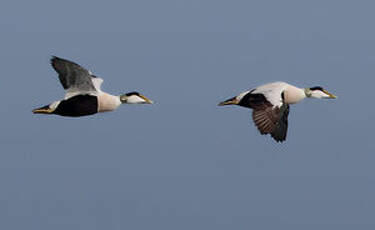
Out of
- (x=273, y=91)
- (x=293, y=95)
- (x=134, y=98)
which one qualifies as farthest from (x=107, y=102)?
(x=293, y=95)

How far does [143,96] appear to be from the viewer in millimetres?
21234

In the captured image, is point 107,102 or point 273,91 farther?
point 273,91

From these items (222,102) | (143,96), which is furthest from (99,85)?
(222,102)

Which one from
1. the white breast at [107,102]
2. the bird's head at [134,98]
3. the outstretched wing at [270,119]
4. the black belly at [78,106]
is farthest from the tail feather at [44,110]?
the outstretched wing at [270,119]

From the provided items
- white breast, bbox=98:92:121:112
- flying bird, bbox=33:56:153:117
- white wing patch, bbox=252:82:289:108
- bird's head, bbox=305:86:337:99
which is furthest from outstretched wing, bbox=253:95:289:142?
white breast, bbox=98:92:121:112

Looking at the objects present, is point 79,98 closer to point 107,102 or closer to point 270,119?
point 107,102

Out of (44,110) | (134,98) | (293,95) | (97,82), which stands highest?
(97,82)

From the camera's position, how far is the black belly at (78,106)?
20.2 m

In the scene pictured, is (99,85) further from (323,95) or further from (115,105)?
(323,95)

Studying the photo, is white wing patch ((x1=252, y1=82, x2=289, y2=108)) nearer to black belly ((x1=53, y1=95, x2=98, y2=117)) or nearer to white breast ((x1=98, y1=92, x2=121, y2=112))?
white breast ((x1=98, y1=92, x2=121, y2=112))

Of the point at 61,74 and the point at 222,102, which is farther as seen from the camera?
the point at 222,102

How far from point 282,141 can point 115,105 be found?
381 cm

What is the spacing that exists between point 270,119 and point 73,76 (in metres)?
4.44

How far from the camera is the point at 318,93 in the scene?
23.0m
